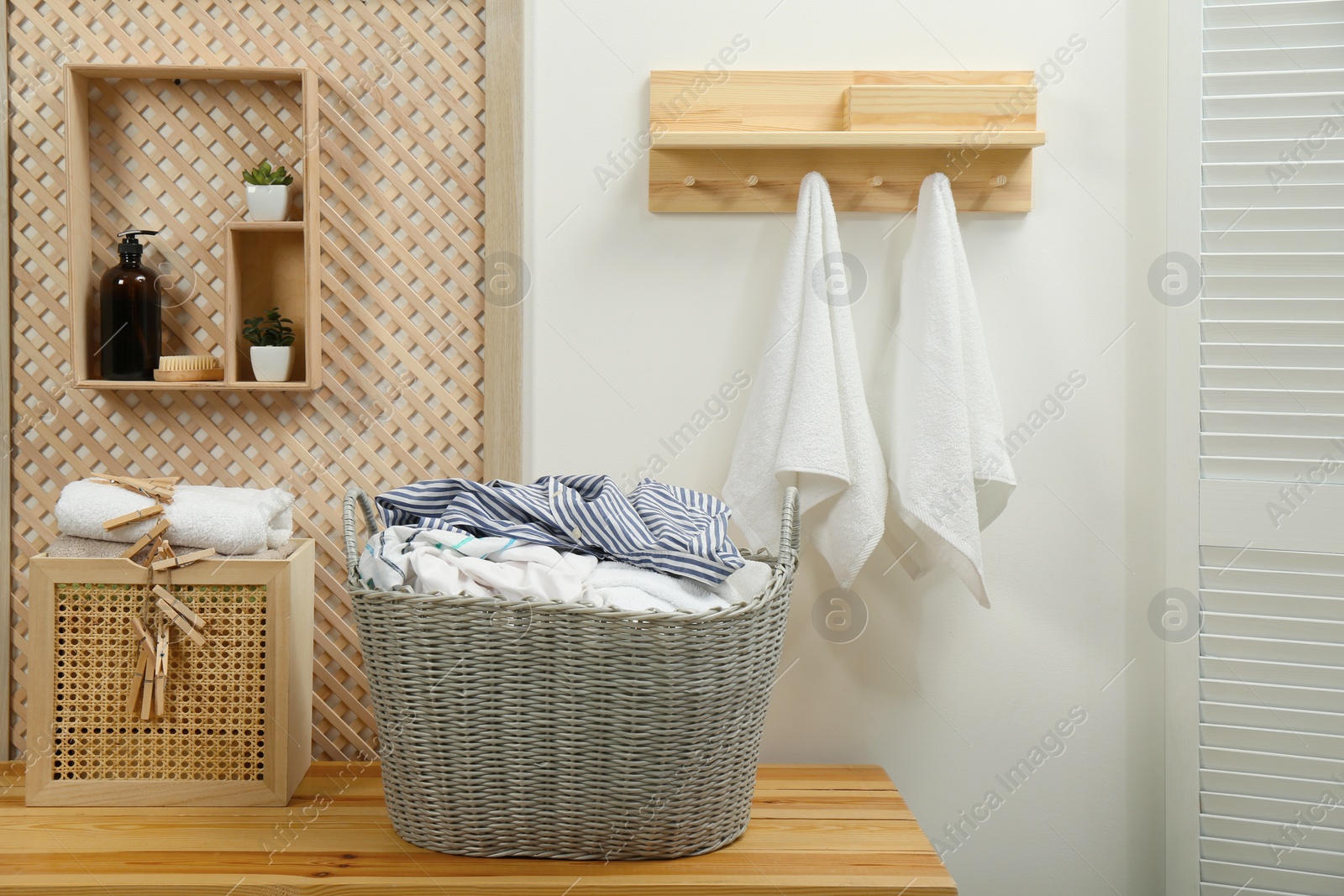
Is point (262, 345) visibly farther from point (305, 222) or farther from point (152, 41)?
point (152, 41)

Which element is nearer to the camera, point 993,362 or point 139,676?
point 139,676

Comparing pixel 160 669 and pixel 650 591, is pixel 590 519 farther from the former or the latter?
pixel 160 669

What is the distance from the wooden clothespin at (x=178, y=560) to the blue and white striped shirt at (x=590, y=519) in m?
0.24

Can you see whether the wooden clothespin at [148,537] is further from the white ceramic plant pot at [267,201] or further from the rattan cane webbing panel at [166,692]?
the white ceramic plant pot at [267,201]

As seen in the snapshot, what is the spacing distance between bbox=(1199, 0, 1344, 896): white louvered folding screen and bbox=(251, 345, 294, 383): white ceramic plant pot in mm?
1280

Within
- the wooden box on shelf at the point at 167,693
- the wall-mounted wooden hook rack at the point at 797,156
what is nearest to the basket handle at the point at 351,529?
the wooden box on shelf at the point at 167,693

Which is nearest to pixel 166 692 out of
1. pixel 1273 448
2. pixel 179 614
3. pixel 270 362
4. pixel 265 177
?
pixel 179 614

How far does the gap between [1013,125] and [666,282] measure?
21.2 inches

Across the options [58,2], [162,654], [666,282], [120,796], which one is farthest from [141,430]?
[666,282]

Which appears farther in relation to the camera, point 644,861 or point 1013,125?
point 1013,125

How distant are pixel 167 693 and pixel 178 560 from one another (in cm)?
17

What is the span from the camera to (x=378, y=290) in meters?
1.36

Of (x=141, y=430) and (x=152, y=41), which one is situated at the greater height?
(x=152, y=41)

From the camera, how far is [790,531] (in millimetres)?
1031
